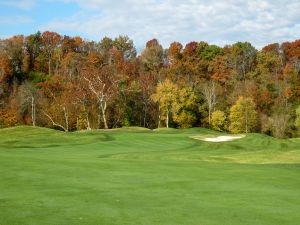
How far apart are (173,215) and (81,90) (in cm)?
7039

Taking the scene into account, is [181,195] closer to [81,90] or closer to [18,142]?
[18,142]

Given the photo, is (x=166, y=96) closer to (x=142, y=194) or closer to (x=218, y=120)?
(x=218, y=120)

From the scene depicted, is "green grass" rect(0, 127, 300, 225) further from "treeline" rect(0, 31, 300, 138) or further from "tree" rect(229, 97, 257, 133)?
"tree" rect(229, 97, 257, 133)

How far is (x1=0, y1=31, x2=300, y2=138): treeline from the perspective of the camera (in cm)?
7900

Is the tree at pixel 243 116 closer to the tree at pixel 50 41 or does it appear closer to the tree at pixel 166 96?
the tree at pixel 166 96

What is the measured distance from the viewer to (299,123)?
77.9m

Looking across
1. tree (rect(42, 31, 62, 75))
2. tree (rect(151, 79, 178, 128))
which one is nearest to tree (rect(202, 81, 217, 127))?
tree (rect(151, 79, 178, 128))

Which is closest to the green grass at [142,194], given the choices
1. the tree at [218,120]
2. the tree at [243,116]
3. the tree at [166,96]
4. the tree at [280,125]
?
the tree at [243,116]

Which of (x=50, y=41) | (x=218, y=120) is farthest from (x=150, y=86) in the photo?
(x=50, y=41)

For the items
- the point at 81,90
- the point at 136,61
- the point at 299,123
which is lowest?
the point at 299,123

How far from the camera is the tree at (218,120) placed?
8050 centimetres

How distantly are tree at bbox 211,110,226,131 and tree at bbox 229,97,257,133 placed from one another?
2.68m

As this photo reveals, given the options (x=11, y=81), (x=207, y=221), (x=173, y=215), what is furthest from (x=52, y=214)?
(x=11, y=81)

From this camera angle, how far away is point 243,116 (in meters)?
77.8
